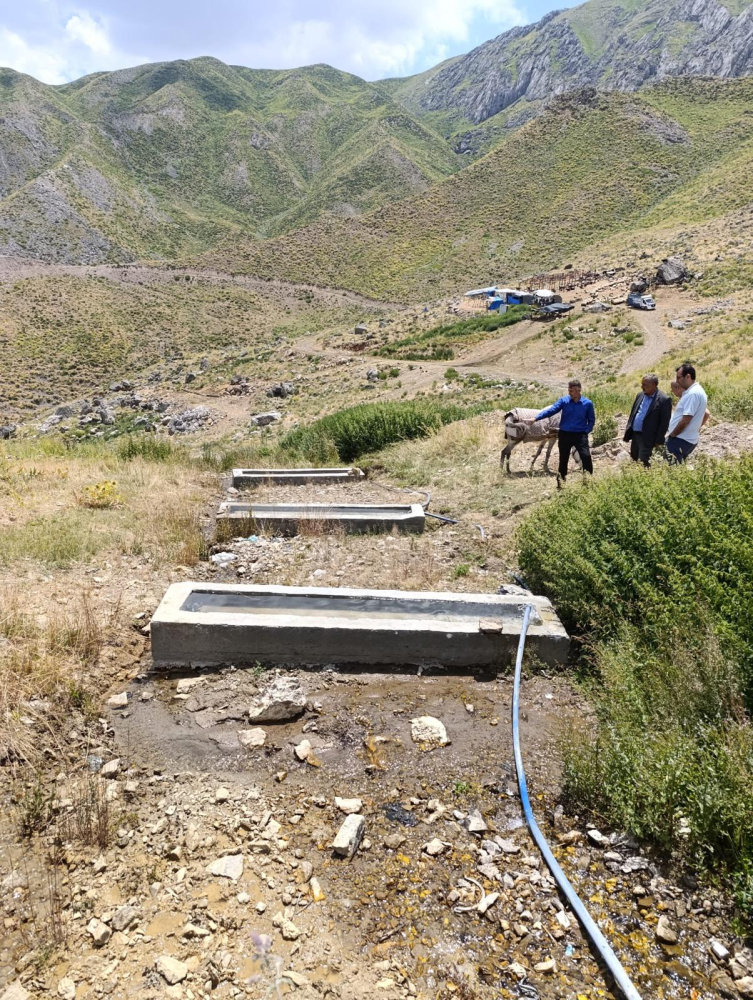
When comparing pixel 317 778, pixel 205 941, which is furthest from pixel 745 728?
pixel 205 941

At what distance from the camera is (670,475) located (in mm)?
5152

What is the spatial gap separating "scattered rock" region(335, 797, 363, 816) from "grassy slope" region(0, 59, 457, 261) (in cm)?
8841

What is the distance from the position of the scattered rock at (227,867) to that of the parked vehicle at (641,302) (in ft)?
106

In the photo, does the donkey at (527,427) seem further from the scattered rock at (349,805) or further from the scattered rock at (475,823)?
the scattered rock at (349,805)

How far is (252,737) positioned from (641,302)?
3203cm

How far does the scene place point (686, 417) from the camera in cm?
626

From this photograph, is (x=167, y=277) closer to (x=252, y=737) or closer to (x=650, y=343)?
(x=650, y=343)

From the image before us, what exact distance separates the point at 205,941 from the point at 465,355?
30833mm

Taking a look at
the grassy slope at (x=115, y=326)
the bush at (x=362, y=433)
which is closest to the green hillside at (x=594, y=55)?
the grassy slope at (x=115, y=326)

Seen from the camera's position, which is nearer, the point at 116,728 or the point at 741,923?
the point at 741,923

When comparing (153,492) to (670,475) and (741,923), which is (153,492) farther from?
(741,923)

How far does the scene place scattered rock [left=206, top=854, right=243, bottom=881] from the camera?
2.64 metres

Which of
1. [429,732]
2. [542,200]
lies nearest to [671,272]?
[429,732]

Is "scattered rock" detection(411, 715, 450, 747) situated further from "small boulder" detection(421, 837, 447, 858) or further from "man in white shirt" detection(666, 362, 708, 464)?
"man in white shirt" detection(666, 362, 708, 464)
